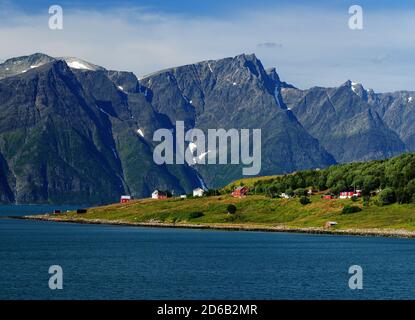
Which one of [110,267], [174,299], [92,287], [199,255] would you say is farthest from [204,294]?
[199,255]

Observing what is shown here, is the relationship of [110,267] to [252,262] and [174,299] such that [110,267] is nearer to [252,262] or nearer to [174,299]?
[252,262]

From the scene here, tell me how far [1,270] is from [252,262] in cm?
4263

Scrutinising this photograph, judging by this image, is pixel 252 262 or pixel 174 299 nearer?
pixel 174 299

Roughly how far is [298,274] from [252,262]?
2041cm

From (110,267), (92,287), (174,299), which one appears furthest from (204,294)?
(110,267)

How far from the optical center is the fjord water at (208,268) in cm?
9919

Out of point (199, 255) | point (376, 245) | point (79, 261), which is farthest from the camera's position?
point (376, 245)

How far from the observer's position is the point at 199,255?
154500mm

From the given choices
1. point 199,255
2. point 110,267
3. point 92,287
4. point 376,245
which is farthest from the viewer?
point 376,245

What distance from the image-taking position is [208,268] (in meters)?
A: 130

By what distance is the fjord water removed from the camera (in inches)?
3905
